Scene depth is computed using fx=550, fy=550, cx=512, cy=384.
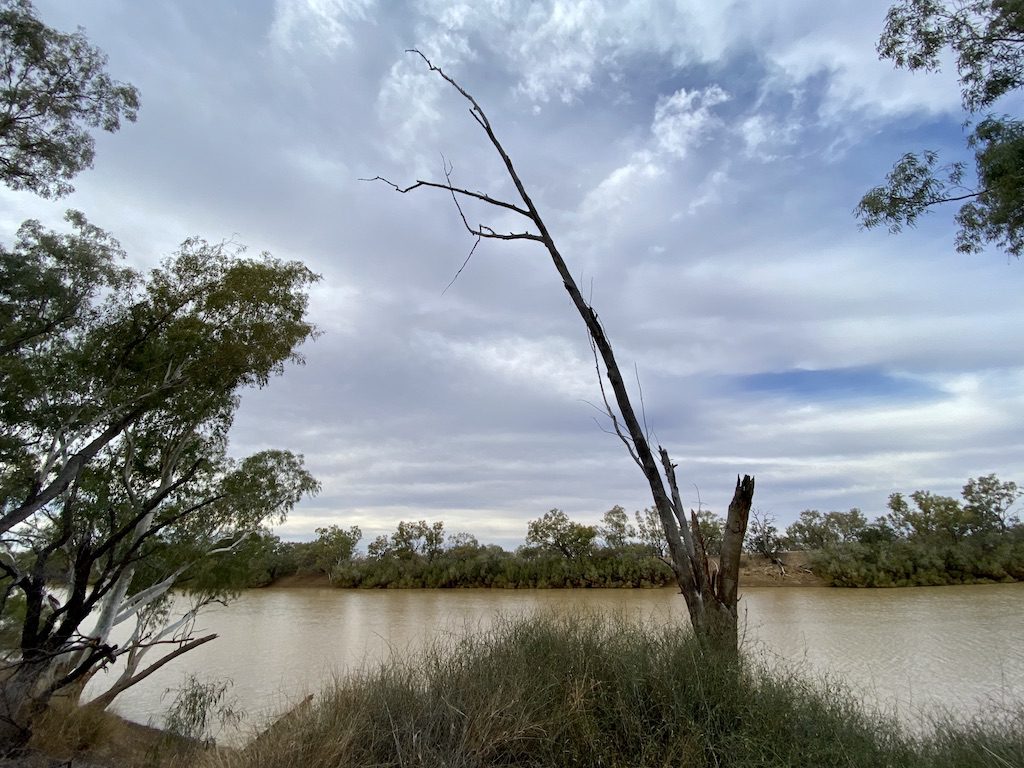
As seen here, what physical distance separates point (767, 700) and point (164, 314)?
1147 cm

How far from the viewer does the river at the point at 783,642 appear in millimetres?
6520

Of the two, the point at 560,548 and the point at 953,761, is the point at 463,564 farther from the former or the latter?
the point at 953,761

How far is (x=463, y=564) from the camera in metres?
42.1

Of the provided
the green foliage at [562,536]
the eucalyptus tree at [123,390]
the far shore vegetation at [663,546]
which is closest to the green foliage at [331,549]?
the far shore vegetation at [663,546]

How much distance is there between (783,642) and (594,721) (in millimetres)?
13040

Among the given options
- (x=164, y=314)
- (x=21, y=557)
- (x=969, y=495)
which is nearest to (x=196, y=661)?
(x=21, y=557)

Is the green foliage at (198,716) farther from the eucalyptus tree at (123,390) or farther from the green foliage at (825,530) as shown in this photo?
the green foliage at (825,530)

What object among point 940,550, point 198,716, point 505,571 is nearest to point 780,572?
point 940,550

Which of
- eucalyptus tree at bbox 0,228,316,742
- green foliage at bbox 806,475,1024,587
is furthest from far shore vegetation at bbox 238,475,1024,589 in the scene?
eucalyptus tree at bbox 0,228,316,742

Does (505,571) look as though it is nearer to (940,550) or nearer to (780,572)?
(780,572)

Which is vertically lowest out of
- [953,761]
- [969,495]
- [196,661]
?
[196,661]

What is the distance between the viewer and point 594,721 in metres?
2.93

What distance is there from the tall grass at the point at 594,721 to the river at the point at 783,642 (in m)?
0.86

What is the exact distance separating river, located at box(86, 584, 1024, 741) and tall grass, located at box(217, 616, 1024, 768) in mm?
858
